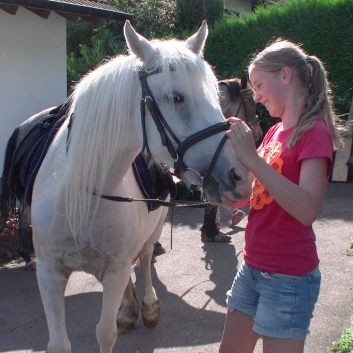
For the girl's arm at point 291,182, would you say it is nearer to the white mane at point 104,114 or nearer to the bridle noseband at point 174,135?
the bridle noseband at point 174,135

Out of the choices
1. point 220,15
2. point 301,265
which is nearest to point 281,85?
point 301,265

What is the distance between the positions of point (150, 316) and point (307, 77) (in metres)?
2.37

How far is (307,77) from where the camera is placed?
199 centimetres

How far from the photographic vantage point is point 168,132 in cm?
200

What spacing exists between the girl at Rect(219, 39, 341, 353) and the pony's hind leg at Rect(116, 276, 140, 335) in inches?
64.1

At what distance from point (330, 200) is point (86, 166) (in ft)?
21.7

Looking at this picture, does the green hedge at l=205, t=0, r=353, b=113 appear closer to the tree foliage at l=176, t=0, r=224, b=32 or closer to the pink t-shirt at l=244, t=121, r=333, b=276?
the tree foliage at l=176, t=0, r=224, b=32

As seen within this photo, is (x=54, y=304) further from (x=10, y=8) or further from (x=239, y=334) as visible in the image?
(x=10, y=8)

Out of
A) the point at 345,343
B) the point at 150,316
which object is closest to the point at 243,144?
the point at 345,343

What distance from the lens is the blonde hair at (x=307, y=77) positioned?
76.5 inches

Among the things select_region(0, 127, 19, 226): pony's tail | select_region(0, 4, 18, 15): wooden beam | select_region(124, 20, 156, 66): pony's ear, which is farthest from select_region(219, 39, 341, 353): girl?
select_region(0, 4, 18, 15): wooden beam

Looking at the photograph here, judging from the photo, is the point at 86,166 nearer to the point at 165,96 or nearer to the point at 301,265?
the point at 165,96

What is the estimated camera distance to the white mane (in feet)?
6.73

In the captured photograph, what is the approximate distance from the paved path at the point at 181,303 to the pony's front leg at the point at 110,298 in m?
0.66
